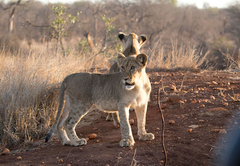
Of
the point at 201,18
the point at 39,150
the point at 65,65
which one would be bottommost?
the point at 39,150

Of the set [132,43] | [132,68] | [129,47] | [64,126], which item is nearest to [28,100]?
[64,126]

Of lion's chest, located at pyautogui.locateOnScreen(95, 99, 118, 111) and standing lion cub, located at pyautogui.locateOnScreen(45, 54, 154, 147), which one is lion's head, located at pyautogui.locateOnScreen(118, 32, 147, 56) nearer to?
standing lion cub, located at pyautogui.locateOnScreen(45, 54, 154, 147)

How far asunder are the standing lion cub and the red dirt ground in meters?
0.21

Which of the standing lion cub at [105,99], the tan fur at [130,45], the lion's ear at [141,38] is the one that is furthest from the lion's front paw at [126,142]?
the lion's ear at [141,38]

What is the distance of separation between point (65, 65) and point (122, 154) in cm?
374

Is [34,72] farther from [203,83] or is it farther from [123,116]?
[203,83]

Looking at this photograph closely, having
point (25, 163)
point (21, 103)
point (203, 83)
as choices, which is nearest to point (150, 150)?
point (25, 163)

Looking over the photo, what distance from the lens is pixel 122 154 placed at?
10.9ft

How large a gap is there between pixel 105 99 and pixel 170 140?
1.14 meters

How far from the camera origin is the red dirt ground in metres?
3.18

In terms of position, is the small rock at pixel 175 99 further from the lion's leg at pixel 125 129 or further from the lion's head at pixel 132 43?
the lion's leg at pixel 125 129

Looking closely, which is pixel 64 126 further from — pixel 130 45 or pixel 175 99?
pixel 175 99

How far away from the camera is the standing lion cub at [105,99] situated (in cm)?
367

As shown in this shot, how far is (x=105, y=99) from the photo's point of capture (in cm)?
406
